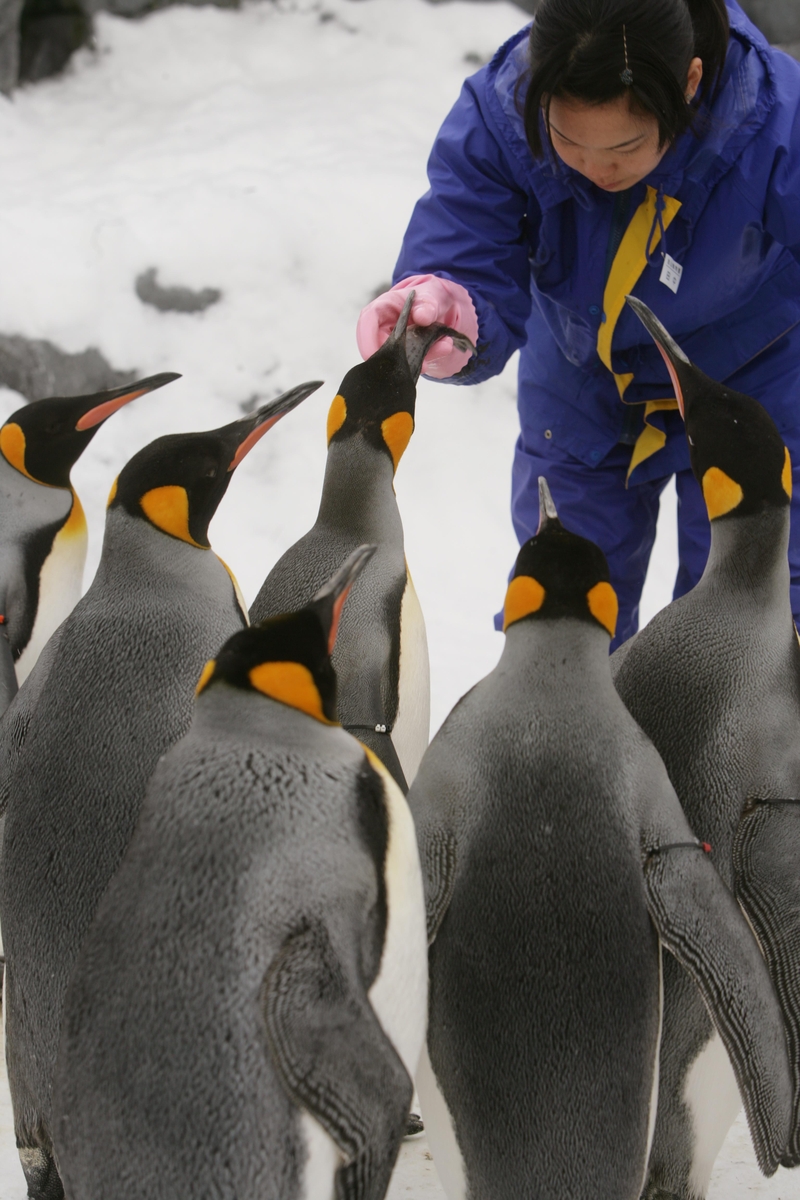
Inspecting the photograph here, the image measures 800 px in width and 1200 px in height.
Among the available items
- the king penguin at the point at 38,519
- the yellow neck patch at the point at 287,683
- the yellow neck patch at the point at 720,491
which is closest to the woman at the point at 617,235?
the yellow neck patch at the point at 720,491

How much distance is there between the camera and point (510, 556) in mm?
3848

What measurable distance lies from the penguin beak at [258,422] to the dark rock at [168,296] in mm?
3053

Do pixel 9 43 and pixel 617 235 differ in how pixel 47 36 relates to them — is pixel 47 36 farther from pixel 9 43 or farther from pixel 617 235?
pixel 617 235

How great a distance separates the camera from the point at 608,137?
1389 millimetres

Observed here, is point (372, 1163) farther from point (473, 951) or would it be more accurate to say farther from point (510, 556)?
point (510, 556)

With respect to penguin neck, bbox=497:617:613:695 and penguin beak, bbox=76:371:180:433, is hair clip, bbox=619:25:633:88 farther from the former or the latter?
penguin beak, bbox=76:371:180:433

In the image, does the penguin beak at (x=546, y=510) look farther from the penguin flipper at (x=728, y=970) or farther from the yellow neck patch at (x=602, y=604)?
the penguin flipper at (x=728, y=970)

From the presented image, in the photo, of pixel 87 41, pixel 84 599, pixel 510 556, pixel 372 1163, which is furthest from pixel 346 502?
pixel 87 41

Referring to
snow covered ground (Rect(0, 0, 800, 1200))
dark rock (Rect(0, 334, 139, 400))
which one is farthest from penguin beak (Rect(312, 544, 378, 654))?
dark rock (Rect(0, 334, 139, 400))

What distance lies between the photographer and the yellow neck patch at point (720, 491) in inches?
52.5

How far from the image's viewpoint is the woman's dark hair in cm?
132

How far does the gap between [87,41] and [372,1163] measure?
6115 mm

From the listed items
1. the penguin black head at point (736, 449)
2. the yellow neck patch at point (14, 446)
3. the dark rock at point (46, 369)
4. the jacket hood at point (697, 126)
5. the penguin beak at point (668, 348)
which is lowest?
the dark rock at point (46, 369)

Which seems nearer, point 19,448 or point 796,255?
point 796,255
